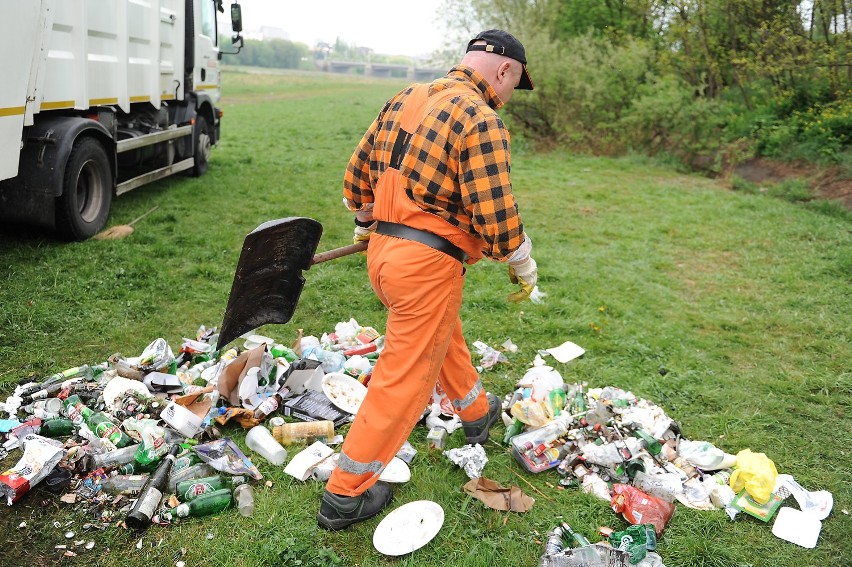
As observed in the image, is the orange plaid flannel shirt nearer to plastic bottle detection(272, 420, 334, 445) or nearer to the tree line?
plastic bottle detection(272, 420, 334, 445)

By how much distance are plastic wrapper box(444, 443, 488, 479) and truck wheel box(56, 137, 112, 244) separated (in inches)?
180

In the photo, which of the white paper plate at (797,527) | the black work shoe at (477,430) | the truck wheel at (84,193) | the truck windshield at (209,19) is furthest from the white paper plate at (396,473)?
the truck windshield at (209,19)

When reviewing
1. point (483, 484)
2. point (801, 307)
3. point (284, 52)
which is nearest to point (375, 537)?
point (483, 484)

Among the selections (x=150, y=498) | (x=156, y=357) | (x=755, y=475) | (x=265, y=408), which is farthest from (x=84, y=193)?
(x=755, y=475)

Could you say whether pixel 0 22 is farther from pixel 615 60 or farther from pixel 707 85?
pixel 707 85

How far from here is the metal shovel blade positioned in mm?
3113

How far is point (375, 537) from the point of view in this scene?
9.41ft

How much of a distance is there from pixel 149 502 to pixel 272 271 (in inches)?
46.7

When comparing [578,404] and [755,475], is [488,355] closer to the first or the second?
[578,404]

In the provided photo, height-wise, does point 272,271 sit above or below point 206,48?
below

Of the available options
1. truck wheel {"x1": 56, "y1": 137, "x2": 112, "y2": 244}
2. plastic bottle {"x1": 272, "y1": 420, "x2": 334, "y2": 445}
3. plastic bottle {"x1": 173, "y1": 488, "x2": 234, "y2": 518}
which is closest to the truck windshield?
truck wheel {"x1": 56, "y1": 137, "x2": 112, "y2": 244}

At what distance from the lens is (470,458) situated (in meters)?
3.40

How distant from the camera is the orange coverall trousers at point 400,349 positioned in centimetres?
274

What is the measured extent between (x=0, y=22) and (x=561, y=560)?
509cm
